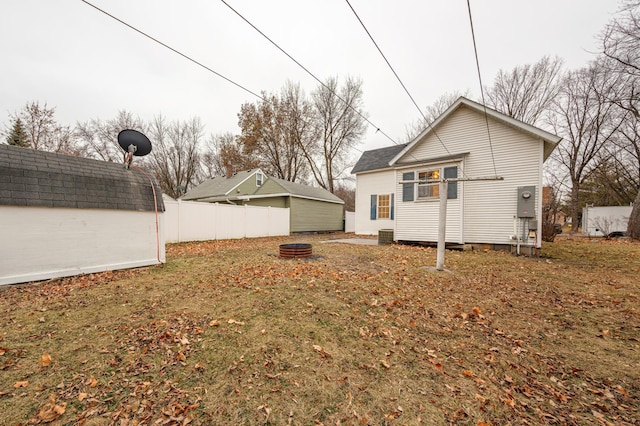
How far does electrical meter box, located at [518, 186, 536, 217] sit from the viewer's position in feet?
28.2

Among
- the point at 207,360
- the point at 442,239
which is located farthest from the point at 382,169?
the point at 207,360

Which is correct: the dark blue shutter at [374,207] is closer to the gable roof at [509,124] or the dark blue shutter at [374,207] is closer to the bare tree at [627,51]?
the gable roof at [509,124]

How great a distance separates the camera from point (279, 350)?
281 cm

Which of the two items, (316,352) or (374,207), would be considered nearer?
(316,352)

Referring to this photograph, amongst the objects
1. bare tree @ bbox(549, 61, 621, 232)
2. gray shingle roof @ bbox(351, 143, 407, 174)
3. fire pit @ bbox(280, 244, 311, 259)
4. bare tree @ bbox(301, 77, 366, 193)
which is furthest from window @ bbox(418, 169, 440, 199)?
bare tree @ bbox(549, 61, 621, 232)

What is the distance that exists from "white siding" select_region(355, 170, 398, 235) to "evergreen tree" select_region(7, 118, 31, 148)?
2582 cm

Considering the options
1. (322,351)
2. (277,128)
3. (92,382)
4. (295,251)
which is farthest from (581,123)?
(92,382)

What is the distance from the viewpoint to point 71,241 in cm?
533

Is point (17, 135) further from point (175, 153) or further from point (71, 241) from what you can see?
point (71, 241)

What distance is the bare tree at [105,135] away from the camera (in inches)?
1014

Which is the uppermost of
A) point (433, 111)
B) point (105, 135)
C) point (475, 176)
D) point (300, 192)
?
point (433, 111)

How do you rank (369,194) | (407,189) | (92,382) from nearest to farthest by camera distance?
(92,382), (407,189), (369,194)

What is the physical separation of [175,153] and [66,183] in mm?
31151

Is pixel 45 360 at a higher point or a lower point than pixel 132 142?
lower
